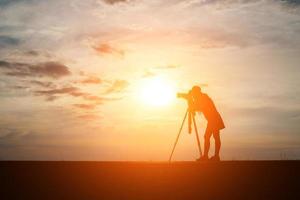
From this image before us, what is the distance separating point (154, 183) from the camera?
10438mm

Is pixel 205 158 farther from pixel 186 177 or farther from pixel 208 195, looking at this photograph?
pixel 208 195

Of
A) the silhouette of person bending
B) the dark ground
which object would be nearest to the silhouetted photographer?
the silhouette of person bending

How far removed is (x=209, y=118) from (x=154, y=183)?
7.56 meters

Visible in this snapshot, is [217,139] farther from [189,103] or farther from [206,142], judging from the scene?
[189,103]

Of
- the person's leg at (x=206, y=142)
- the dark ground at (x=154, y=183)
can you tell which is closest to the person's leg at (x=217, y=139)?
the person's leg at (x=206, y=142)

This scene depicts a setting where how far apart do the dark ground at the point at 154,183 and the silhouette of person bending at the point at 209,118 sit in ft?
12.5

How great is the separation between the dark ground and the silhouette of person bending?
12.5ft

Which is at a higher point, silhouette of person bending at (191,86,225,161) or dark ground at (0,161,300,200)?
silhouette of person bending at (191,86,225,161)

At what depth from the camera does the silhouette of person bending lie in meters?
17.6

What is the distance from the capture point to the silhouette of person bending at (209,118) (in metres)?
17.6

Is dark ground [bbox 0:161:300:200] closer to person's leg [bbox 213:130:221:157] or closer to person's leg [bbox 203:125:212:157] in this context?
person's leg [bbox 213:130:221:157]

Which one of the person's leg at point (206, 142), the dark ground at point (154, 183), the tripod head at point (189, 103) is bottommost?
the dark ground at point (154, 183)

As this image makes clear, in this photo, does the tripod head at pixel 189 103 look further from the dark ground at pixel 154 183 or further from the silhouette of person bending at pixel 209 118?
the dark ground at pixel 154 183

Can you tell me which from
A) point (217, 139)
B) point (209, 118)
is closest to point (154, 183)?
point (209, 118)
